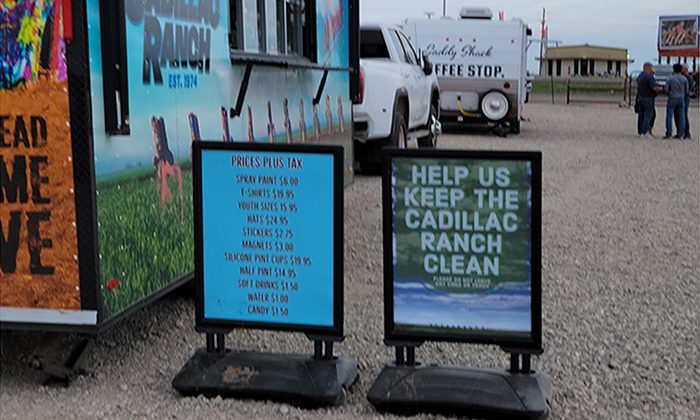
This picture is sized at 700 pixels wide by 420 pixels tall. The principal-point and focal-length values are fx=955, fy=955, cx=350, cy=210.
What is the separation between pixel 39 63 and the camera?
13.6ft

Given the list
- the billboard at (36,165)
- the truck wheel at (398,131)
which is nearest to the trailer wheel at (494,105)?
the truck wheel at (398,131)

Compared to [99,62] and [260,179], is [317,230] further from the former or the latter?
[99,62]

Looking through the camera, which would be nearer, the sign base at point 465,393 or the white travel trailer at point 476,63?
the sign base at point 465,393

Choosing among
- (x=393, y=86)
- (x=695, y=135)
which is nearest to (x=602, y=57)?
(x=695, y=135)

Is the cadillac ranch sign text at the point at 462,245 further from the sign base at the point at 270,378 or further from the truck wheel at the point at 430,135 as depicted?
the truck wheel at the point at 430,135

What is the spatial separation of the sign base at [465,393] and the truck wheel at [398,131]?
25.7 ft

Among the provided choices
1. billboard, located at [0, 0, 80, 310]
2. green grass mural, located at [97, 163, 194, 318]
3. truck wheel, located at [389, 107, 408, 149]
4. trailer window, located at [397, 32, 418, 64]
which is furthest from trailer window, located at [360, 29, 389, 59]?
billboard, located at [0, 0, 80, 310]

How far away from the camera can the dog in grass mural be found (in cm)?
472

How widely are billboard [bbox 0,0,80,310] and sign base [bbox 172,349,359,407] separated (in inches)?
27.3

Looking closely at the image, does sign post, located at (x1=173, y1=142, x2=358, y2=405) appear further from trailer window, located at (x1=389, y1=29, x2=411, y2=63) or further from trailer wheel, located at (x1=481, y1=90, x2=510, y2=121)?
trailer wheel, located at (x1=481, y1=90, x2=510, y2=121)

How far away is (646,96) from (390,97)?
37.2 feet

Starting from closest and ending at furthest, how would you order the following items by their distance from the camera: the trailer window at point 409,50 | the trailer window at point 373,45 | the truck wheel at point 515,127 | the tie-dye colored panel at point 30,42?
the tie-dye colored panel at point 30,42, the trailer window at point 373,45, the trailer window at point 409,50, the truck wheel at point 515,127

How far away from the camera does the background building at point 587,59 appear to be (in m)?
91.2

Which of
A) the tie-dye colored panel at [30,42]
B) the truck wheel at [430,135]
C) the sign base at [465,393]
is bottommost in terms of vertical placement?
the sign base at [465,393]
